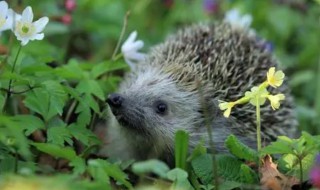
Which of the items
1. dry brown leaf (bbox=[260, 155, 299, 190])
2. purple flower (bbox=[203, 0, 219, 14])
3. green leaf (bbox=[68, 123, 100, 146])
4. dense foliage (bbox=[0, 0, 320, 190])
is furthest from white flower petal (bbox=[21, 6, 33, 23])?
purple flower (bbox=[203, 0, 219, 14])

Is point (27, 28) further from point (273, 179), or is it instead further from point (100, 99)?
point (273, 179)

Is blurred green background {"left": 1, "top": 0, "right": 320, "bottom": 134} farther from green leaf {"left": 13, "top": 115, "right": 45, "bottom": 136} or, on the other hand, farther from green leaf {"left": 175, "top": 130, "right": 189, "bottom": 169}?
green leaf {"left": 175, "top": 130, "right": 189, "bottom": 169}

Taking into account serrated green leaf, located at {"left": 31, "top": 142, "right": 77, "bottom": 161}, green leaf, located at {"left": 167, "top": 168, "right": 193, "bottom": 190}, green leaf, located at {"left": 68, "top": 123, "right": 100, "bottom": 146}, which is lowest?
green leaf, located at {"left": 167, "top": 168, "right": 193, "bottom": 190}

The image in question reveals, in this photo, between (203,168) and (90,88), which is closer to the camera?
(203,168)

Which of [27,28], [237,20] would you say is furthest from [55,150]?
[237,20]

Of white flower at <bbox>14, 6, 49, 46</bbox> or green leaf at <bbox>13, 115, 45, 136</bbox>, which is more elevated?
white flower at <bbox>14, 6, 49, 46</bbox>

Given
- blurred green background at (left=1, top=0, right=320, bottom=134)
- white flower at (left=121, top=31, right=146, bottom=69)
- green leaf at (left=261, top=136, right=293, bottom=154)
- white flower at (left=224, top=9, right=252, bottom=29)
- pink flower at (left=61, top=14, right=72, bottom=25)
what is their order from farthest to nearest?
1. blurred green background at (left=1, top=0, right=320, bottom=134)
2. pink flower at (left=61, top=14, right=72, bottom=25)
3. white flower at (left=224, top=9, right=252, bottom=29)
4. white flower at (left=121, top=31, right=146, bottom=69)
5. green leaf at (left=261, top=136, right=293, bottom=154)

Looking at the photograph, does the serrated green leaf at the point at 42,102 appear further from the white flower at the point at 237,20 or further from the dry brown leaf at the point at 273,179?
the white flower at the point at 237,20
